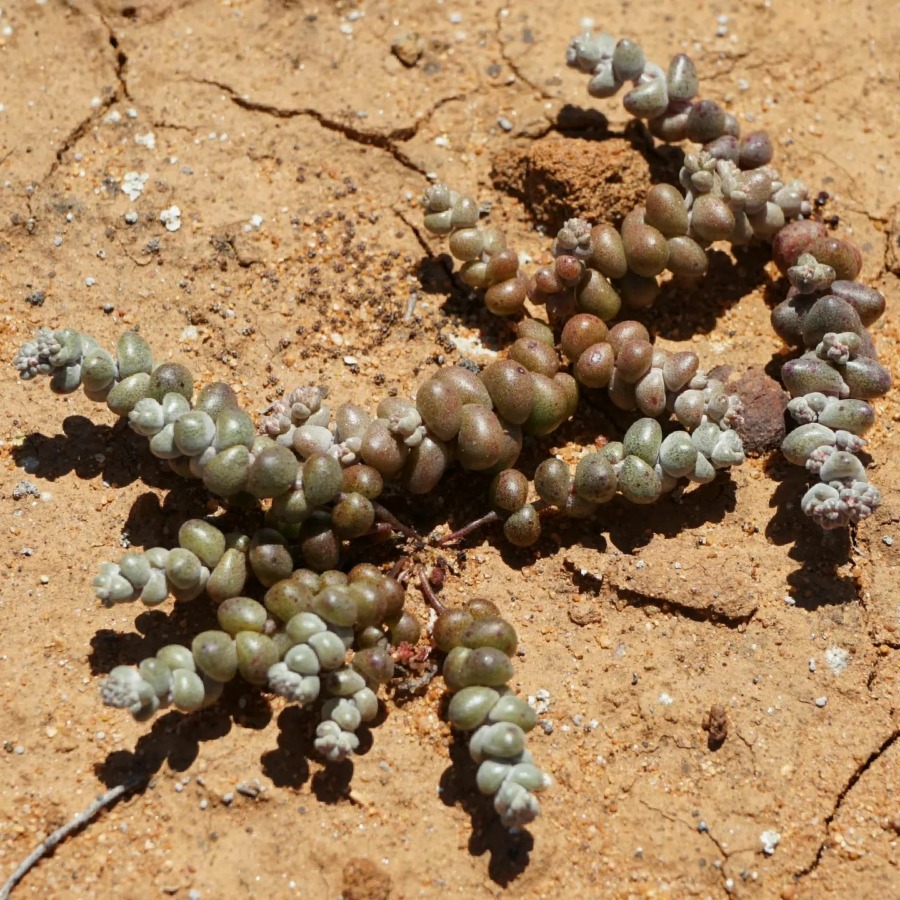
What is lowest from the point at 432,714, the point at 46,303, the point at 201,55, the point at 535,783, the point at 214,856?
the point at 214,856

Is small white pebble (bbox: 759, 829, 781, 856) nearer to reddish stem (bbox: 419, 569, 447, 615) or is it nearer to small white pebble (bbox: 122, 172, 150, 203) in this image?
reddish stem (bbox: 419, 569, 447, 615)

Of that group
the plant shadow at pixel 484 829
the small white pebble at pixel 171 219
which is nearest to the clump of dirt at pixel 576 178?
the small white pebble at pixel 171 219

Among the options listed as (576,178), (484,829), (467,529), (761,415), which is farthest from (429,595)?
(576,178)

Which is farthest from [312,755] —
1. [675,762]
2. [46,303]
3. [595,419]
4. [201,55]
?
[201,55]

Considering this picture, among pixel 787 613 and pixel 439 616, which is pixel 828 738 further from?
pixel 439 616

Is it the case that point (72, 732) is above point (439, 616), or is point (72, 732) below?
below

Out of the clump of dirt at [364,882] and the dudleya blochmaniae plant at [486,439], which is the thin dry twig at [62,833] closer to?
the dudleya blochmaniae plant at [486,439]
